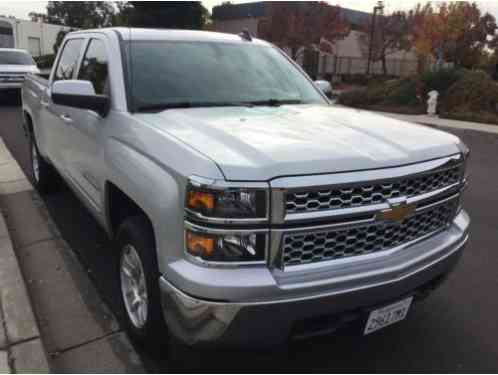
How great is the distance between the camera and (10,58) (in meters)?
15.5

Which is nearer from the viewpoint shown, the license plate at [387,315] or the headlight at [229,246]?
the headlight at [229,246]

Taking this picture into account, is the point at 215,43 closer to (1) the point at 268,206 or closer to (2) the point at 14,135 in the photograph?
(1) the point at 268,206

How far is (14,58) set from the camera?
15562 millimetres

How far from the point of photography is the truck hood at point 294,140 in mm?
2029

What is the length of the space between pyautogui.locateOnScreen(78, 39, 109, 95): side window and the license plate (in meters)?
2.15

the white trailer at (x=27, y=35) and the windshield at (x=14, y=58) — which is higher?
the white trailer at (x=27, y=35)

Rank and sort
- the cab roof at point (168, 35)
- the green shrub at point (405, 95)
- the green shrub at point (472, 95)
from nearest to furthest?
1. the cab roof at point (168, 35)
2. the green shrub at point (472, 95)
3. the green shrub at point (405, 95)

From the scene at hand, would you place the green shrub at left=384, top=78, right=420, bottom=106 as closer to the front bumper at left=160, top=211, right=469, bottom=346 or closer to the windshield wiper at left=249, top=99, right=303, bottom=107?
the windshield wiper at left=249, top=99, right=303, bottom=107

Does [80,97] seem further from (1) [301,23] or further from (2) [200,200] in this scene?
(1) [301,23]

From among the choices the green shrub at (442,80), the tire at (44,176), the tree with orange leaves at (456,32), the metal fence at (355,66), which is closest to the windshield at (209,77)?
the tire at (44,176)

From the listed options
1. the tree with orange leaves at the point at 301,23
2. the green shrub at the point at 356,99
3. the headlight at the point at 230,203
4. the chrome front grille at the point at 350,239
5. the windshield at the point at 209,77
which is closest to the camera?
the headlight at the point at 230,203

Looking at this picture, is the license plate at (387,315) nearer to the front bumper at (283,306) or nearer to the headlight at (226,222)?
the front bumper at (283,306)

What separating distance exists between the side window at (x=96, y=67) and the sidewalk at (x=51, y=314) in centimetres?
144

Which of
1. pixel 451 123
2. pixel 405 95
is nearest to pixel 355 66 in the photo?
pixel 405 95
